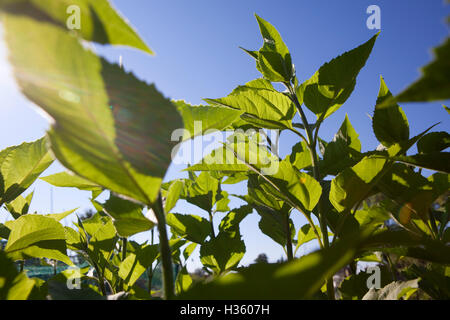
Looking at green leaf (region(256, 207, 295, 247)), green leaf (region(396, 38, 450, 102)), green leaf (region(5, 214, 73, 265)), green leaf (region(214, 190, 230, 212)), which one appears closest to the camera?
green leaf (region(396, 38, 450, 102))

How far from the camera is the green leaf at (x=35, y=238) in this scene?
956 millimetres

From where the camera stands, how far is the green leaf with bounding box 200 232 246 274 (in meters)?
1.49

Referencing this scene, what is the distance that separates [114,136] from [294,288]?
394 millimetres

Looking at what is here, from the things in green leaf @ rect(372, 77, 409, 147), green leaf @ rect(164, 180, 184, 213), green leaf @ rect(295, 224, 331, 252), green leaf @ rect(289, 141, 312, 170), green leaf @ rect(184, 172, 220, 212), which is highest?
green leaf @ rect(372, 77, 409, 147)

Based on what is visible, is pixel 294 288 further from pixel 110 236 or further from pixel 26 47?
pixel 110 236

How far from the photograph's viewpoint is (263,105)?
1322mm

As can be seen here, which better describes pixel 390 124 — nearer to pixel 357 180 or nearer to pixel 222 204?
pixel 357 180

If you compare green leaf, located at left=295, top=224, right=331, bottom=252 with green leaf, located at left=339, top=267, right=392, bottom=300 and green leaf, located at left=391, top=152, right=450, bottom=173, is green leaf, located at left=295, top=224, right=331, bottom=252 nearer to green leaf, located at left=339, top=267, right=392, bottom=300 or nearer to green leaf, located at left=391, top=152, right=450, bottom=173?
green leaf, located at left=339, top=267, right=392, bottom=300

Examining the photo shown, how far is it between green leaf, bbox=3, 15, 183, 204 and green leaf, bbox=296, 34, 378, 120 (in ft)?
2.61

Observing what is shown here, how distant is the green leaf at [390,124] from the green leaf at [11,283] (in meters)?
1.37

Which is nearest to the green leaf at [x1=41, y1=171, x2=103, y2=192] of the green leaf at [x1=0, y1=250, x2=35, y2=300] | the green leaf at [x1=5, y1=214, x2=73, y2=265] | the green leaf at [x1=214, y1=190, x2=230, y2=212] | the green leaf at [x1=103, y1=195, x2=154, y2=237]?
the green leaf at [x1=5, y1=214, x2=73, y2=265]

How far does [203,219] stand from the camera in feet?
5.85

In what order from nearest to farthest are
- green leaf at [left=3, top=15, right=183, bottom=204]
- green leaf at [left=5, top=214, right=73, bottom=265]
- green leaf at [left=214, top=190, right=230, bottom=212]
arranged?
green leaf at [left=3, top=15, right=183, bottom=204], green leaf at [left=5, top=214, right=73, bottom=265], green leaf at [left=214, top=190, right=230, bottom=212]
